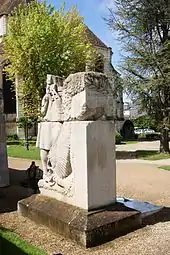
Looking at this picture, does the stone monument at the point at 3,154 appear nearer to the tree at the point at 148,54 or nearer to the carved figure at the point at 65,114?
the carved figure at the point at 65,114

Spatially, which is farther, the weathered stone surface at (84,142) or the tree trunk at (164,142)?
the tree trunk at (164,142)

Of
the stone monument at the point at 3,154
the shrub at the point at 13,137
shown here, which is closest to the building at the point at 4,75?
the shrub at the point at 13,137

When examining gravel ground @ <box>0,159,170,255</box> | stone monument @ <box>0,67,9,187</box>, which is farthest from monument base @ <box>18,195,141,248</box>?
stone monument @ <box>0,67,9,187</box>

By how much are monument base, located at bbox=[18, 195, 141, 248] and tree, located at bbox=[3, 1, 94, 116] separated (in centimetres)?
1715

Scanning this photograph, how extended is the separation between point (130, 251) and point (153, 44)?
65.5ft

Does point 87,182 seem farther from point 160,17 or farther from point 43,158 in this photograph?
point 160,17

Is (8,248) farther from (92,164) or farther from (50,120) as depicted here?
(50,120)

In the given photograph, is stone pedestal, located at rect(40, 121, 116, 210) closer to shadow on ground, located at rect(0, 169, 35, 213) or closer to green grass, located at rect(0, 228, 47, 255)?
green grass, located at rect(0, 228, 47, 255)

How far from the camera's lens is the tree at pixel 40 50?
2358cm

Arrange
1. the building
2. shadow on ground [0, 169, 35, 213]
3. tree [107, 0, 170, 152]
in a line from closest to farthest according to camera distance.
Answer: shadow on ground [0, 169, 35, 213] < tree [107, 0, 170, 152] < the building

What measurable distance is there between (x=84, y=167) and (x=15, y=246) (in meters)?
1.85

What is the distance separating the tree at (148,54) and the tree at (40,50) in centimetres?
327

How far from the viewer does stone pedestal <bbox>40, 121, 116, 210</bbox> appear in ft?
21.8

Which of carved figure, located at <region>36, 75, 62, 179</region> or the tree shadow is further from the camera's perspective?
carved figure, located at <region>36, 75, 62, 179</region>
